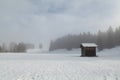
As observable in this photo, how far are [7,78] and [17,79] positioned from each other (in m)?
1.11

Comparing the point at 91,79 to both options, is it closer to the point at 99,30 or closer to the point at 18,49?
the point at 99,30

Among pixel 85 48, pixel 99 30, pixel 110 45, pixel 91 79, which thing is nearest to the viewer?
pixel 91 79

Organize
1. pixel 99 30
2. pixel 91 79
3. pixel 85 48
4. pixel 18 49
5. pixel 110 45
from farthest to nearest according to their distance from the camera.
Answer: pixel 18 49 → pixel 99 30 → pixel 110 45 → pixel 85 48 → pixel 91 79

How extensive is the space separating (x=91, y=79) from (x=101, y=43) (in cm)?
11125

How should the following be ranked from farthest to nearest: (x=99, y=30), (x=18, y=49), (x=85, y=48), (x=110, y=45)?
(x=18, y=49) < (x=99, y=30) < (x=110, y=45) < (x=85, y=48)

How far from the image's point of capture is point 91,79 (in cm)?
1625

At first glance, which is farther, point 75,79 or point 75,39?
point 75,39

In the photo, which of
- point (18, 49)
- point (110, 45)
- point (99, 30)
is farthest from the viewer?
point (18, 49)

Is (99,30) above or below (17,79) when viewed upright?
above

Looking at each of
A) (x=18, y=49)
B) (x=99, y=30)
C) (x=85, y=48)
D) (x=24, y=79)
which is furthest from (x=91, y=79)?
(x=18, y=49)

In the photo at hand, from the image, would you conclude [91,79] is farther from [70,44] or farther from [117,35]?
[70,44]

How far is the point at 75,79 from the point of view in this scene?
645 inches

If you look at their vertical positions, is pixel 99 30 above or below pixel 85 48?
above

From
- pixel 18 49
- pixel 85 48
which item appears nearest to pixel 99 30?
pixel 18 49
